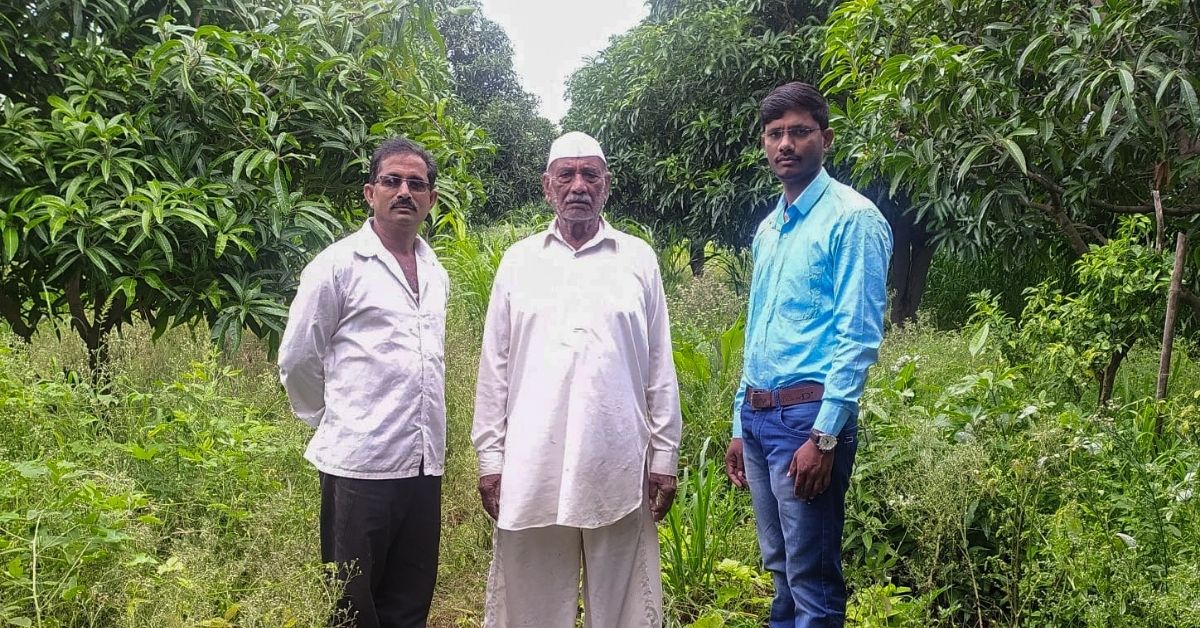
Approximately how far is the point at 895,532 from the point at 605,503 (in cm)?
138

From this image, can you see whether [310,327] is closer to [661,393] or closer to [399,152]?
[399,152]

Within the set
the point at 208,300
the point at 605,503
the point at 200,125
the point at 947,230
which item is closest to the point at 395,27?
the point at 200,125

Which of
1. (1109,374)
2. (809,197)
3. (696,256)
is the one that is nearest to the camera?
(809,197)

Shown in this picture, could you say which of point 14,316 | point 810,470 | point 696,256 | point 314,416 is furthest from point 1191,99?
point 696,256

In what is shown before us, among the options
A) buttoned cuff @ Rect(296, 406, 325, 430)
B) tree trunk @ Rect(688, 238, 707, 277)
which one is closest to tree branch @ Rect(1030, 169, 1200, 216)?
buttoned cuff @ Rect(296, 406, 325, 430)

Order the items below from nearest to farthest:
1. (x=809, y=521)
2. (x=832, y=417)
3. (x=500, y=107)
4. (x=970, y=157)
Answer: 1. (x=832, y=417)
2. (x=809, y=521)
3. (x=970, y=157)
4. (x=500, y=107)

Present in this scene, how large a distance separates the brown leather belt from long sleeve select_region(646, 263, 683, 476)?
24 cm

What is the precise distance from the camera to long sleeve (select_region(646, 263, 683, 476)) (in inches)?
99.4

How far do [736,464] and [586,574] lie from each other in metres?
0.59

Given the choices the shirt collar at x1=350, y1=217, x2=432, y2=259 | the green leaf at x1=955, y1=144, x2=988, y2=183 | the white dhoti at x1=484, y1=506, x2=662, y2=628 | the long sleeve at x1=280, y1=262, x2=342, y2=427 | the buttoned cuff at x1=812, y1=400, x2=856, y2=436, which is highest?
the green leaf at x1=955, y1=144, x2=988, y2=183

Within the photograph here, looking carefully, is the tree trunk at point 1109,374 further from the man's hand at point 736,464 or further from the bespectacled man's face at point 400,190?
the bespectacled man's face at point 400,190

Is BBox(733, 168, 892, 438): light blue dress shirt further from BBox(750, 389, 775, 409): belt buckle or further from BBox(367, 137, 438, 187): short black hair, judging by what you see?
BBox(367, 137, 438, 187): short black hair

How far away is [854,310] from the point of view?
7.36 feet

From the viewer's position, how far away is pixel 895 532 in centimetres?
318
